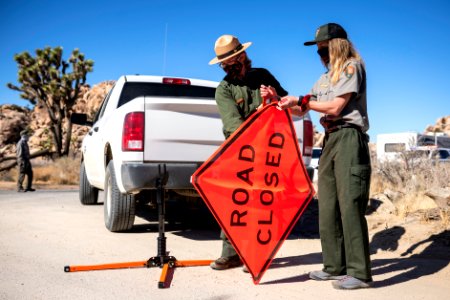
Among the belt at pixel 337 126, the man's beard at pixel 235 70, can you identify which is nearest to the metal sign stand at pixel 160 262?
the man's beard at pixel 235 70

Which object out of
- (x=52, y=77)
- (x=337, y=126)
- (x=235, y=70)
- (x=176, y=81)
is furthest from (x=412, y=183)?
(x=52, y=77)

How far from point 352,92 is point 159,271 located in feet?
7.54

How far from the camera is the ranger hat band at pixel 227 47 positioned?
4.21 metres

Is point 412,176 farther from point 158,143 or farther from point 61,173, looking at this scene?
point 61,173

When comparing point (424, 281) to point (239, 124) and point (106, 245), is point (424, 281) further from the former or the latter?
point (106, 245)

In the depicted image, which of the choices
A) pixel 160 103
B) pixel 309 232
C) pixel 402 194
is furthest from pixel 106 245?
pixel 402 194

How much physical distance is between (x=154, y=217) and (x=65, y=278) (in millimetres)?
3998

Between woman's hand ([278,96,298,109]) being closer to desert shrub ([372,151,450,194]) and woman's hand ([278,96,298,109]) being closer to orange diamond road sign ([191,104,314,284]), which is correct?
orange diamond road sign ([191,104,314,284])

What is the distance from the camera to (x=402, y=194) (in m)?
7.83

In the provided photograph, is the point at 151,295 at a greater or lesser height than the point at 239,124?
lesser

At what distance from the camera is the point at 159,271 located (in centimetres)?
429

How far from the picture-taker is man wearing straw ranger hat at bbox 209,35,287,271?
4215 mm

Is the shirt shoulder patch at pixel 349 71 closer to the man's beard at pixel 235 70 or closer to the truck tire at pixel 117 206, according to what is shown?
the man's beard at pixel 235 70

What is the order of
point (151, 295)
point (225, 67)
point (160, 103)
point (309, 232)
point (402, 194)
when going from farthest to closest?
point (402, 194) → point (309, 232) → point (160, 103) → point (225, 67) → point (151, 295)
